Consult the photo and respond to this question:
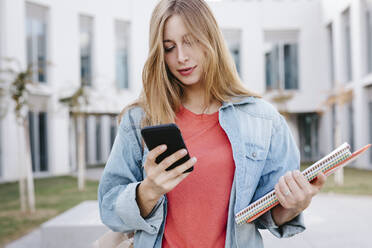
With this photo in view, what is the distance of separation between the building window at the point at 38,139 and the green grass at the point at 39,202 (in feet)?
5.74

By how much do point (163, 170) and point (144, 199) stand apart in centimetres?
23

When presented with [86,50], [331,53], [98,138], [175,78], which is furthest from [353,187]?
[98,138]

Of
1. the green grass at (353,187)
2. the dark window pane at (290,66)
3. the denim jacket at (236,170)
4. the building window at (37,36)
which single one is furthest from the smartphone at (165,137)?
the dark window pane at (290,66)

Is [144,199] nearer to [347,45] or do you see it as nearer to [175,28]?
[175,28]

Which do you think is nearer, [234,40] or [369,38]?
[369,38]

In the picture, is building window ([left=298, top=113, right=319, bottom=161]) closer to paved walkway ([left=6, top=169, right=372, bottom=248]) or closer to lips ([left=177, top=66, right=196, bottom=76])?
paved walkway ([left=6, top=169, right=372, bottom=248])

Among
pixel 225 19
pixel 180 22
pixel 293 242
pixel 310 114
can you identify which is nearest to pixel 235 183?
pixel 180 22

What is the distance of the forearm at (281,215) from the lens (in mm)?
1344

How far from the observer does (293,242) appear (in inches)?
132

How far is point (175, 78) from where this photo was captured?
1620mm

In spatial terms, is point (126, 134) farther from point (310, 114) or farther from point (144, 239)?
point (310, 114)

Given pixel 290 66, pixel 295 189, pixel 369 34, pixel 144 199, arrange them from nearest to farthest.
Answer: pixel 295 189 → pixel 144 199 → pixel 369 34 → pixel 290 66

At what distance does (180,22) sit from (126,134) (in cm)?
50

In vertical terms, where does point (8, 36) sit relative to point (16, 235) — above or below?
above
